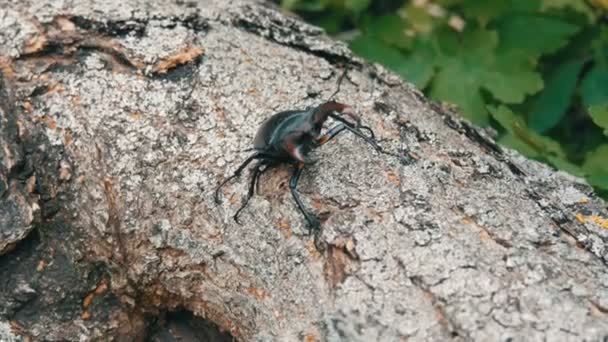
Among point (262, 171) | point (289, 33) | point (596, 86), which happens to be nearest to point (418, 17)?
point (596, 86)

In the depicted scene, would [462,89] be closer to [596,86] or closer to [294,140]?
[596,86]

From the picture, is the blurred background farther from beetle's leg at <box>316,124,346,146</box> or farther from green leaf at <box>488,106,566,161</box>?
beetle's leg at <box>316,124,346,146</box>

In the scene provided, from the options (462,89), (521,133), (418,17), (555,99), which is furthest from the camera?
(418,17)

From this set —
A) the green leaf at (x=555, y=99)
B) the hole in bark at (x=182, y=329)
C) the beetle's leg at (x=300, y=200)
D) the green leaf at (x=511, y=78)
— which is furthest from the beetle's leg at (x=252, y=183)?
the green leaf at (x=555, y=99)

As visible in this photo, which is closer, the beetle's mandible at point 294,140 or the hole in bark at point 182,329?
the beetle's mandible at point 294,140

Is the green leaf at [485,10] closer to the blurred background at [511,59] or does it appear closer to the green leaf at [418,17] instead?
the blurred background at [511,59]
